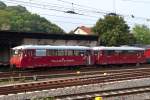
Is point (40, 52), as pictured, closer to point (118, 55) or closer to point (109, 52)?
point (109, 52)

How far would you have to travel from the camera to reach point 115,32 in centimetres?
7612

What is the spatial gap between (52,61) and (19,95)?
1947 cm

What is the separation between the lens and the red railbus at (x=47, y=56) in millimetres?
40500

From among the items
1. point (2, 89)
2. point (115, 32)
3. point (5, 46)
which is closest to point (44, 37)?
Answer: point (5, 46)

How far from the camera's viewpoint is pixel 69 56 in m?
44.5

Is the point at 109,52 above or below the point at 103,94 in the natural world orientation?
below

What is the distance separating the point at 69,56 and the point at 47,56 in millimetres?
3221

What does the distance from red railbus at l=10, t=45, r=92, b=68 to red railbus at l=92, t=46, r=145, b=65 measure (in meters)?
2.31

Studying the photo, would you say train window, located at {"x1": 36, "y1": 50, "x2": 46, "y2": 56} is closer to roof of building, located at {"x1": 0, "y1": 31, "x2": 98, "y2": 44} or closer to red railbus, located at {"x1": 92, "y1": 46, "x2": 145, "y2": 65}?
roof of building, located at {"x1": 0, "y1": 31, "x2": 98, "y2": 44}

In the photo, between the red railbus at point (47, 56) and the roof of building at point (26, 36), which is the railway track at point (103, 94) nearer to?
the red railbus at point (47, 56)

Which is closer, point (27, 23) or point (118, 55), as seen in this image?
point (118, 55)

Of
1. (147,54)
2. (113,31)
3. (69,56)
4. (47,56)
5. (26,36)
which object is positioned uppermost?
(26,36)

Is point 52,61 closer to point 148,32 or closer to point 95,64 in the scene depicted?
point 95,64

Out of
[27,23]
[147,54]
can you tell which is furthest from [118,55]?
[27,23]
